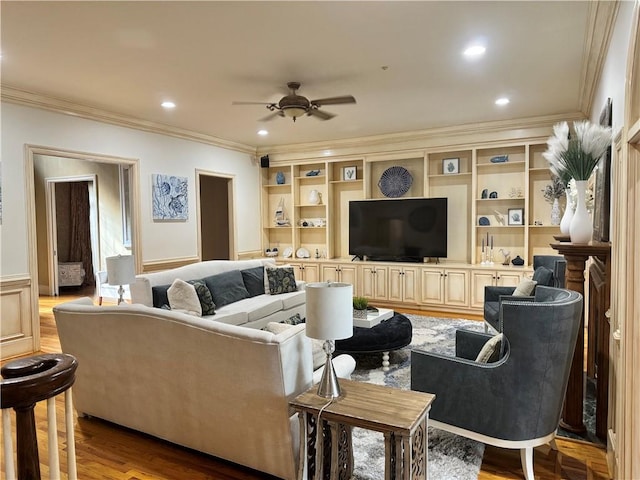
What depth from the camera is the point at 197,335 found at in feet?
7.43

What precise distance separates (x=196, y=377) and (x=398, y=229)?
5.00 metres

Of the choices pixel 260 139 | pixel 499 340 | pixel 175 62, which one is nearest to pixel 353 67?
pixel 175 62

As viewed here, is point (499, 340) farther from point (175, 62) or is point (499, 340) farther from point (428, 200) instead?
point (428, 200)

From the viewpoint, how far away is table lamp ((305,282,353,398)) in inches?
80.4

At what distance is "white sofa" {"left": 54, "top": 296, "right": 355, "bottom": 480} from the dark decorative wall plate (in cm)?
474

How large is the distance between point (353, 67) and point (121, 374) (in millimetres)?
3182

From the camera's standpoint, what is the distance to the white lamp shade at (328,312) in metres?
2.04

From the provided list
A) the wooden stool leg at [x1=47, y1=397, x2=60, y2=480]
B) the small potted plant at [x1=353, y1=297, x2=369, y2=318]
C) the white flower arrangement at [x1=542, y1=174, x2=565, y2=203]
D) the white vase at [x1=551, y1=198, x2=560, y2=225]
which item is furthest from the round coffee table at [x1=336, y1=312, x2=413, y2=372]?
the white flower arrangement at [x1=542, y1=174, x2=565, y2=203]

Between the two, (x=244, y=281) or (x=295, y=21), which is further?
(x=244, y=281)

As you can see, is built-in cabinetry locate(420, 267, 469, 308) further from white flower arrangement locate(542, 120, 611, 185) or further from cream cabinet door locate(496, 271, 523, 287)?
white flower arrangement locate(542, 120, 611, 185)

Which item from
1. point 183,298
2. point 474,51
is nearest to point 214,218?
point 183,298

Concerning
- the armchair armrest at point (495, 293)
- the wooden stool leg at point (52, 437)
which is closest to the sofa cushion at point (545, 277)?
the armchair armrest at point (495, 293)

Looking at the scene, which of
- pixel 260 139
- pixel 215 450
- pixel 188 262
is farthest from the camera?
pixel 260 139

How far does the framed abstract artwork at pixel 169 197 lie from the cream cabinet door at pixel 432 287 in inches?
154
